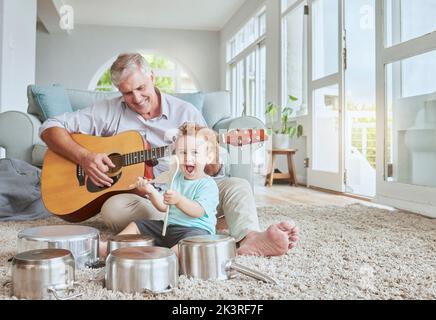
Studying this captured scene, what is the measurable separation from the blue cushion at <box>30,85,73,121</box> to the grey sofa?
0.17 feet

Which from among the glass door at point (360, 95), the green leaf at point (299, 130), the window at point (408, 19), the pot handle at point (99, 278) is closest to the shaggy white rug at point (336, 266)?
the pot handle at point (99, 278)

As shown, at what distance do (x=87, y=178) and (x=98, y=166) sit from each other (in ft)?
0.43

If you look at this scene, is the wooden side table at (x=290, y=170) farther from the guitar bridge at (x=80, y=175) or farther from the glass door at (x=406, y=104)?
the guitar bridge at (x=80, y=175)

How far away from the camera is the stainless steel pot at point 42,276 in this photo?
2.75 ft

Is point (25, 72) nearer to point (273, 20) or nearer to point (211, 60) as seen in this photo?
point (273, 20)

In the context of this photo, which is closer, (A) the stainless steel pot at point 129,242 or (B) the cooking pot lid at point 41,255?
(B) the cooking pot lid at point 41,255

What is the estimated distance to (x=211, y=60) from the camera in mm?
8492

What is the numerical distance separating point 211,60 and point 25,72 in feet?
15.2

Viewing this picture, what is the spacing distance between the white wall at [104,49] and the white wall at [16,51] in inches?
132

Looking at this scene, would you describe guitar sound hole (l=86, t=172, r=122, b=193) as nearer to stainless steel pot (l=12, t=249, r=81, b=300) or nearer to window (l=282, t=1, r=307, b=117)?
stainless steel pot (l=12, t=249, r=81, b=300)

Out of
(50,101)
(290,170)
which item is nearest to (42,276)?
(50,101)

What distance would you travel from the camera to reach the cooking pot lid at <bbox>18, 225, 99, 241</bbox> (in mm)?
1042

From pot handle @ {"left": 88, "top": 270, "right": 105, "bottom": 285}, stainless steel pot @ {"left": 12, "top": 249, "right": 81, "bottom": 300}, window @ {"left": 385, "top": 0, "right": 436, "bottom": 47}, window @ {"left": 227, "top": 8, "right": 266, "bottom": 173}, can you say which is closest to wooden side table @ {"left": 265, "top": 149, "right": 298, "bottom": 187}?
window @ {"left": 227, "top": 8, "right": 266, "bottom": 173}

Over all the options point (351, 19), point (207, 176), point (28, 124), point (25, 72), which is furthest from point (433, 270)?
point (25, 72)
